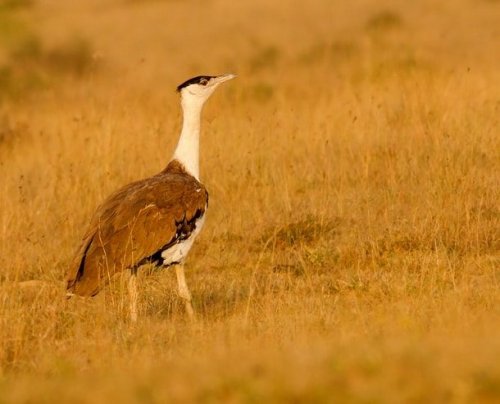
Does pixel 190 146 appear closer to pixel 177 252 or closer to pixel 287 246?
pixel 177 252

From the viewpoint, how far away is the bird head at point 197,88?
8195mm

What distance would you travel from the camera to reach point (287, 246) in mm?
9320

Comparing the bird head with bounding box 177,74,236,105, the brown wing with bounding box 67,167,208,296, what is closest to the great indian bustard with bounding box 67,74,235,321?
the brown wing with bounding box 67,167,208,296

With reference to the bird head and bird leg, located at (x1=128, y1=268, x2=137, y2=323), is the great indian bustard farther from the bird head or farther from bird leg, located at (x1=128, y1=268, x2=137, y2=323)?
the bird head

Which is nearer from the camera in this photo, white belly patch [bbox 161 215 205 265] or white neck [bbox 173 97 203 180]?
white belly patch [bbox 161 215 205 265]

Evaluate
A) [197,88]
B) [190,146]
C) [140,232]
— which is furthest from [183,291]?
[197,88]

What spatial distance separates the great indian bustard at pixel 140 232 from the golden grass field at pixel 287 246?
0.27m

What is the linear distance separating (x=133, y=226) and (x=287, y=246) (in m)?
2.34

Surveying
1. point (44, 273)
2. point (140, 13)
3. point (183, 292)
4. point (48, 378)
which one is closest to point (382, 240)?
point (183, 292)

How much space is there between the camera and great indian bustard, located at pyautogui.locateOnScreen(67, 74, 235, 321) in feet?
23.2

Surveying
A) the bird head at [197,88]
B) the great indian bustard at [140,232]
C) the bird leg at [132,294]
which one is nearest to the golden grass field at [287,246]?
the bird leg at [132,294]

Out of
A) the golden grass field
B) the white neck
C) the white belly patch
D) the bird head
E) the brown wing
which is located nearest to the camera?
the golden grass field

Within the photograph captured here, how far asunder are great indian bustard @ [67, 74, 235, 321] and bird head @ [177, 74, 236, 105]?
0.71 meters

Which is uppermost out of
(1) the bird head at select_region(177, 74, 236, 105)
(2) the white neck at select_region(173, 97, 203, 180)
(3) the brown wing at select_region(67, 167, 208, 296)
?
(1) the bird head at select_region(177, 74, 236, 105)
